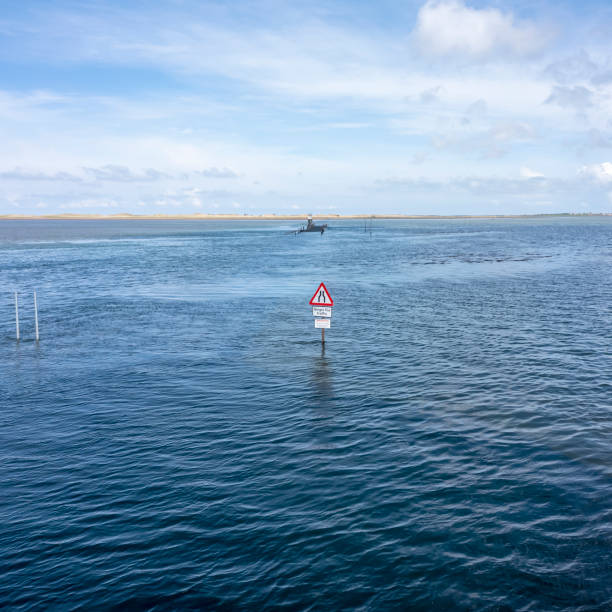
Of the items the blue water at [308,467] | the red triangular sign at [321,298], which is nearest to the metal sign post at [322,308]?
the red triangular sign at [321,298]

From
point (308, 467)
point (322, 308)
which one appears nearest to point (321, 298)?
point (322, 308)

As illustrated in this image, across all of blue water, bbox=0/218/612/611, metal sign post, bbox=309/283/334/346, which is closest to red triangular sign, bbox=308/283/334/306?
metal sign post, bbox=309/283/334/346

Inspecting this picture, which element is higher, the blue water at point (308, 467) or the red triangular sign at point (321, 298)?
the red triangular sign at point (321, 298)

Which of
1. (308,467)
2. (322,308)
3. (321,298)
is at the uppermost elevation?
(321,298)

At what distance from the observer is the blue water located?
30.3ft

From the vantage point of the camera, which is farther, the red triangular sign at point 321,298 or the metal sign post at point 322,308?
the metal sign post at point 322,308

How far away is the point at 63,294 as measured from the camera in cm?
4538

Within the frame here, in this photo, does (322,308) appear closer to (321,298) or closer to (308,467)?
(321,298)

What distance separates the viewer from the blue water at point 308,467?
9242 mm

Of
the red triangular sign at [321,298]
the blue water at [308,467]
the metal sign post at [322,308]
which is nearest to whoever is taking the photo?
the blue water at [308,467]

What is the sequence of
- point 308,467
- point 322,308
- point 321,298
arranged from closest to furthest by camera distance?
1. point 308,467
2. point 321,298
3. point 322,308

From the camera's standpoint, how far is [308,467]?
13305 millimetres

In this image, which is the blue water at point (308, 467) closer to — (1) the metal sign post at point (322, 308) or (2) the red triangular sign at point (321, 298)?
(1) the metal sign post at point (322, 308)

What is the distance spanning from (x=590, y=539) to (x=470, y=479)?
290cm
